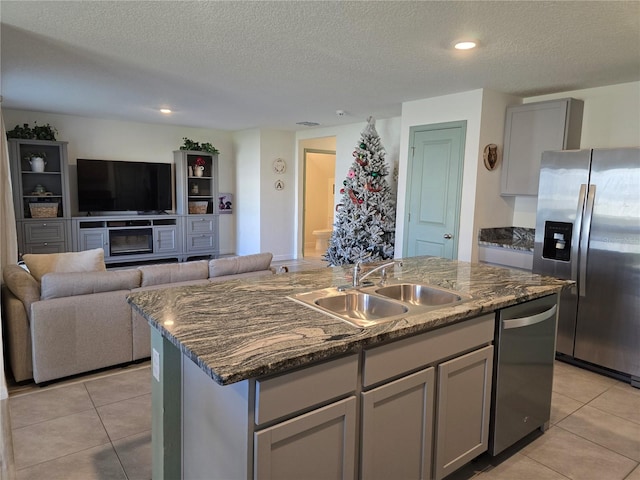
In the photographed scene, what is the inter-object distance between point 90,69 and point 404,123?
3.31 meters

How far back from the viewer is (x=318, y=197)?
9.52 m

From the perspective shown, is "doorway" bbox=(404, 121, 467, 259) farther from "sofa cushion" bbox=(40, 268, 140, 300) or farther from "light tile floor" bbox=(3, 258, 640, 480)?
"sofa cushion" bbox=(40, 268, 140, 300)

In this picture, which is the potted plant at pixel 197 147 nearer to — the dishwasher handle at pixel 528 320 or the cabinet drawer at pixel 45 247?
the cabinet drawer at pixel 45 247

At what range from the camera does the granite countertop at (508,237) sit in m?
4.30

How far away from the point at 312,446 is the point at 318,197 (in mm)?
8175

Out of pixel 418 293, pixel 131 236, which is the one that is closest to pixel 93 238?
pixel 131 236

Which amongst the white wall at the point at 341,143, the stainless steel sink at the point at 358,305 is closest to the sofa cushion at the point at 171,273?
the stainless steel sink at the point at 358,305

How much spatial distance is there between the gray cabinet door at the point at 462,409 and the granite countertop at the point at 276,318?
0.25 m

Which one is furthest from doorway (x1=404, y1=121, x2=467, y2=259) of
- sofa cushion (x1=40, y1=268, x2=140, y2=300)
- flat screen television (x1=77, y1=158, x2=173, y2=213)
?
flat screen television (x1=77, y1=158, x2=173, y2=213)

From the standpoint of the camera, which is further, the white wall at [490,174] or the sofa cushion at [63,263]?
the white wall at [490,174]

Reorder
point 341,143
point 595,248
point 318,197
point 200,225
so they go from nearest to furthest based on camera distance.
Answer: point 595,248, point 341,143, point 200,225, point 318,197

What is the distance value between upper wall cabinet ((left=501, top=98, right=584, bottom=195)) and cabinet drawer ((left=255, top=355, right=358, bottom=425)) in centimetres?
350

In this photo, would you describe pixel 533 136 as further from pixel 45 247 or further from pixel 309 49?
pixel 45 247

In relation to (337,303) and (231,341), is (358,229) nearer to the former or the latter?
(337,303)
